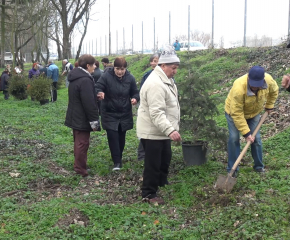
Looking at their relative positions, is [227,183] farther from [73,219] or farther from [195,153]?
[73,219]

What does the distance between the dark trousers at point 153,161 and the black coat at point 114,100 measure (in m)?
1.49

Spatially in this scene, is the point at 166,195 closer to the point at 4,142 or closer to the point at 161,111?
the point at 161,111

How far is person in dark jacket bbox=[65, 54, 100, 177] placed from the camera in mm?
6137

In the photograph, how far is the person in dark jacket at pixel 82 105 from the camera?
614 cm

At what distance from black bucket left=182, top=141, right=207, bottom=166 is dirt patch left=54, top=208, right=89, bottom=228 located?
233cm

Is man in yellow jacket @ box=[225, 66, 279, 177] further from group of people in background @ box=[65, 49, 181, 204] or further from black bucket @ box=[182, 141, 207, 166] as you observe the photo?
group of people in background @ box=[65, 49, 181, 204]

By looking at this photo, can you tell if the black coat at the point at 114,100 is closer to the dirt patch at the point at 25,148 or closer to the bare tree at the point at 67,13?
the dirt patch at the point at 25,148

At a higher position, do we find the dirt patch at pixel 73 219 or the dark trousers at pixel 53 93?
the dark trousers at pixel 53 93

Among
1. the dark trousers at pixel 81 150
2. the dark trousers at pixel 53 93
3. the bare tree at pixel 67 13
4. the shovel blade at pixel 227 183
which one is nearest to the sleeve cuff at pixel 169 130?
the shovel blade at pixel 227 183

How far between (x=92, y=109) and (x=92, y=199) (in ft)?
4.93

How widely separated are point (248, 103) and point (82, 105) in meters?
2.52

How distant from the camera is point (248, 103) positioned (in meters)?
5.39

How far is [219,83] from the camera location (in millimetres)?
14453

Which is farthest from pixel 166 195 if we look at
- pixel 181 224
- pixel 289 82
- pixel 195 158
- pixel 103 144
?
pixel 103 144
